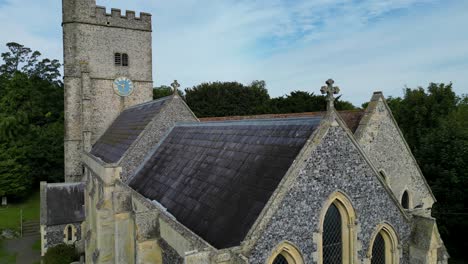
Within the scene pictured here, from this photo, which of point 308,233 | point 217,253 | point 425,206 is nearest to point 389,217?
point 308,233

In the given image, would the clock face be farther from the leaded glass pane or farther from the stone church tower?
the leaded glass pane

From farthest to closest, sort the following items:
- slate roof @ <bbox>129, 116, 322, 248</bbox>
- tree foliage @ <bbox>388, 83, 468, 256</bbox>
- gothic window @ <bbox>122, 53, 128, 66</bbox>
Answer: gothic window @ <bbox>122, 53, 128, 66</bbox> < tree foliage @ <bbox>388, 83, 468, 256</bbox> < slate roof @ <bbox>129, 116, 322, 248</bbox>

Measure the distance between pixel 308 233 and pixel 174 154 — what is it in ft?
21.3

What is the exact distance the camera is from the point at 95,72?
2380 centimetres

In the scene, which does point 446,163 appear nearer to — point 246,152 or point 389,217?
point 389,217

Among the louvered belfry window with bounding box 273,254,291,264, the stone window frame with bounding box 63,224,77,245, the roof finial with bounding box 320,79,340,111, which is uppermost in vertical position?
the roof finial with bounding box 320,79,340,111

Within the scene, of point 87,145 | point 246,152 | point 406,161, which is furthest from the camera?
point 87,145

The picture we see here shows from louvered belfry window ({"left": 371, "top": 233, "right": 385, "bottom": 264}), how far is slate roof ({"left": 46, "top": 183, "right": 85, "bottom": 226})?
72.9 ft

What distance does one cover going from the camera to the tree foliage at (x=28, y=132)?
37438 mm

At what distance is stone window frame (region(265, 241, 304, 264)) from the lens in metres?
6.28

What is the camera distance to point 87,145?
22.6 metres

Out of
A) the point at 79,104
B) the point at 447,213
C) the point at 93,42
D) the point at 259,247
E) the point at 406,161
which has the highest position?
the point at 93,42

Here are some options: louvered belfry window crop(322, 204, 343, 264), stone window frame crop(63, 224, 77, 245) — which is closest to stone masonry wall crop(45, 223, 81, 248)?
stone window frame crop(63, 224, 77, 245)

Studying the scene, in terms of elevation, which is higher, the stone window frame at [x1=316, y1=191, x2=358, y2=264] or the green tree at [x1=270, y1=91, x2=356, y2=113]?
the green tree at [x1=270, y1=91, x2=356, y2=113]
